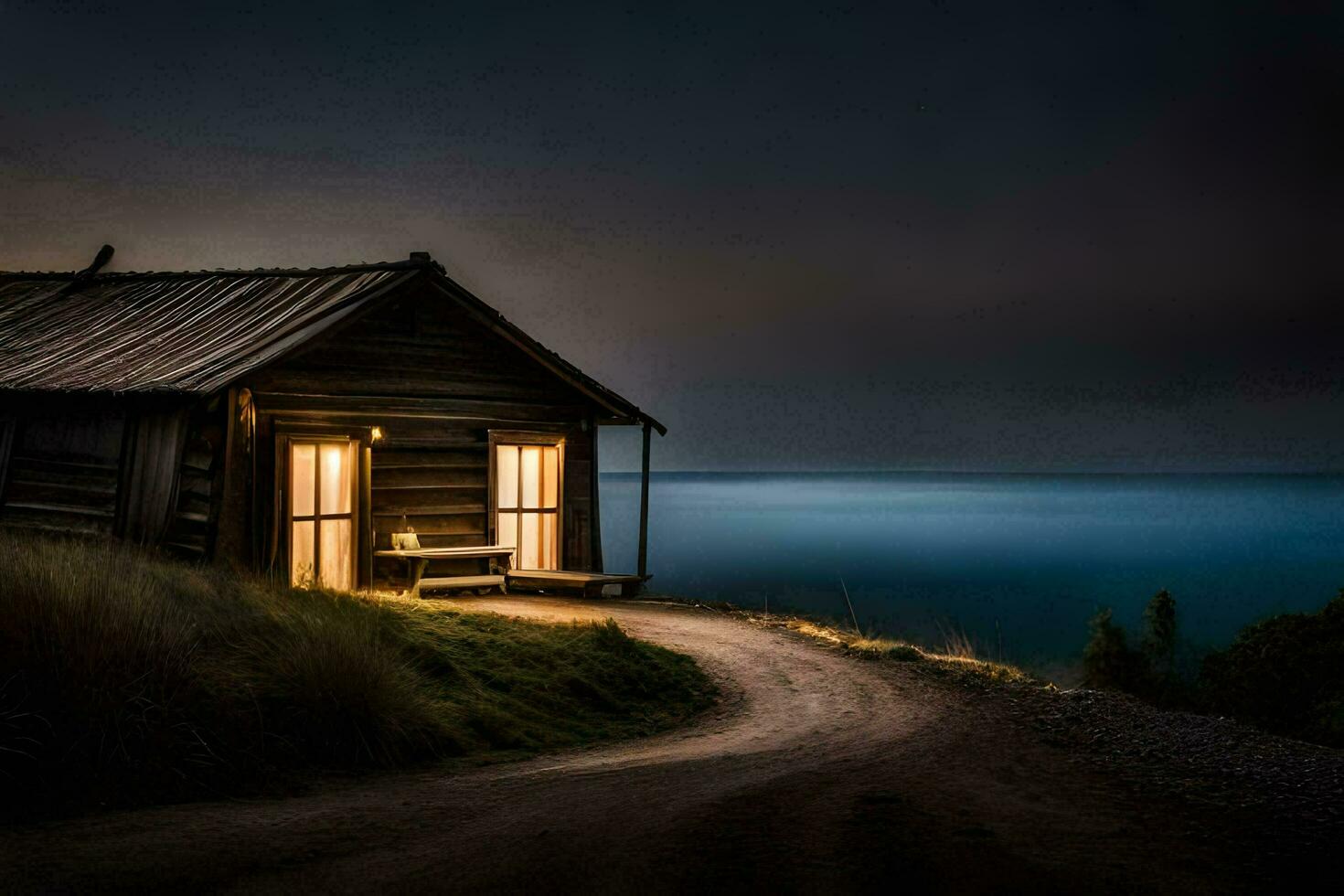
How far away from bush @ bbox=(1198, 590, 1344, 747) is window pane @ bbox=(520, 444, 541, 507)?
1182cm

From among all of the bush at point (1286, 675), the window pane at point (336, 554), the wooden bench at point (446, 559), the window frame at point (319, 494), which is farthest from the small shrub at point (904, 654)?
the window pane at point (336, 554)

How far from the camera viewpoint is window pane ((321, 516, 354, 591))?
15727 millimetres

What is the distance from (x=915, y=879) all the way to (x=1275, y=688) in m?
15.2

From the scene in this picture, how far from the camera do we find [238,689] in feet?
25.0

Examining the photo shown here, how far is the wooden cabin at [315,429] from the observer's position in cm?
1445

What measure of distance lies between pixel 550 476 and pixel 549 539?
108cm

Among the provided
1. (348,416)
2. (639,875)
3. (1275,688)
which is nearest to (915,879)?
(639,875)

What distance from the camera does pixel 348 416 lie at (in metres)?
15.8

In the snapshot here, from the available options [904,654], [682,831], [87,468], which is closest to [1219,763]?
[682,831]

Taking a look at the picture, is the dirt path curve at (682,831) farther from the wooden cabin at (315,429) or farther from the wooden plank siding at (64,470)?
the wooden plank siding at (64,470)

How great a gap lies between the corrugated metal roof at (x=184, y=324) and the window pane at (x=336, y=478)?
5.95ft

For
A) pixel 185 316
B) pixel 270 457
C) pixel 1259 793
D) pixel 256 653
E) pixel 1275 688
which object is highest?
pixel 185 316

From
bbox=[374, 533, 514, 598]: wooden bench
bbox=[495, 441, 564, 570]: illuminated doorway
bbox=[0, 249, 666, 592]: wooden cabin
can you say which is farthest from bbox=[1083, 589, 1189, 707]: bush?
bbox=[374, 533, 514, 598]: wooden bench

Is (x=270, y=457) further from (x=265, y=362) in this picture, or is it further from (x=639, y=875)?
(x=639, y=875)
